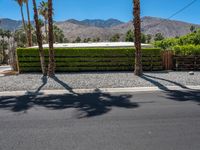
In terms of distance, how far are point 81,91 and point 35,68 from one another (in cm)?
746

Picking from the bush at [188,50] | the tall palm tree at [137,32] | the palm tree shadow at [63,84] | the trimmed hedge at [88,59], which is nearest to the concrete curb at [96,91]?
the palm tree shadow at [63,84]

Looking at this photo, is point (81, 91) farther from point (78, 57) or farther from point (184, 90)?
point (78, 57)

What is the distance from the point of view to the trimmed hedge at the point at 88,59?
753 inches

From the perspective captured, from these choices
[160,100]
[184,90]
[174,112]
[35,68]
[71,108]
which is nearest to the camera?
[174,112]

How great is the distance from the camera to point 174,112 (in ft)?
27.2

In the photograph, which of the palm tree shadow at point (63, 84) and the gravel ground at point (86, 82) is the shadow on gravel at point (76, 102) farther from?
the gravel ground at point (86, 82)

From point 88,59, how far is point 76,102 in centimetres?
956

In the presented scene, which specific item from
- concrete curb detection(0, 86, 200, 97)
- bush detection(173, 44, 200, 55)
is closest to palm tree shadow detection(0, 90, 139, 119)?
concrete curb detection(0, 86, 200, 97)

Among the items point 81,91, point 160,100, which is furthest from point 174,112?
point 81,91

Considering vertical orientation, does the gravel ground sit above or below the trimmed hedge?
below

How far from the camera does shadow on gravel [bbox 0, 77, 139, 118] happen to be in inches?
346

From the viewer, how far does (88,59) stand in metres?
19.4

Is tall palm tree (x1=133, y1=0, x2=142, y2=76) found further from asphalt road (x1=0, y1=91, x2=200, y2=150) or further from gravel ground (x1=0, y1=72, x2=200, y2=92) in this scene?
asphalt road (x1=0, y1=91, x2=200, y2=150)

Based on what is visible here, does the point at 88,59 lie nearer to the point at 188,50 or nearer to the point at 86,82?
the point at 86,82
